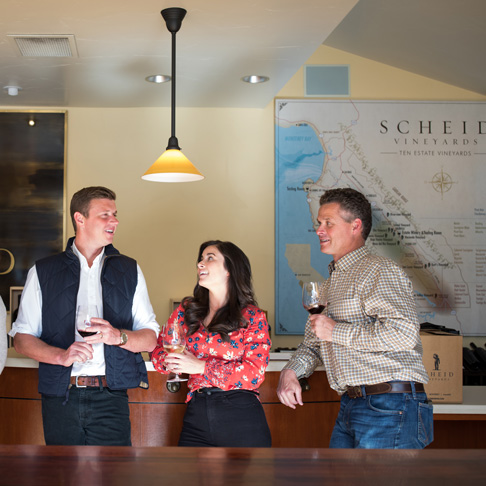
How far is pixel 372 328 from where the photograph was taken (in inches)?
84.4

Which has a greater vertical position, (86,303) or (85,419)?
(86,303)

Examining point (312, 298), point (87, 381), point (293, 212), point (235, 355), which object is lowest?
point (87, 381)

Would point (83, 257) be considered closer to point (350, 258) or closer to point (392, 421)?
point (350, 258)

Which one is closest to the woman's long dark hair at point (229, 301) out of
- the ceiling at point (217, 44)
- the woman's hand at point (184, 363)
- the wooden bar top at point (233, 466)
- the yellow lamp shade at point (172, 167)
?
the woman's hand at point (184, 363)

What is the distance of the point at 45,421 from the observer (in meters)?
2.47

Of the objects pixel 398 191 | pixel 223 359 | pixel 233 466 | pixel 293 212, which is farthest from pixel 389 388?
pixel 398 191

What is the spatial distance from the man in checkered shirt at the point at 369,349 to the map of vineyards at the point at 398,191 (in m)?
3.05

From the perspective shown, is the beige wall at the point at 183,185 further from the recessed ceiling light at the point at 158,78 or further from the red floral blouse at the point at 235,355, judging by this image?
the red floral blouse at the point at 235,355

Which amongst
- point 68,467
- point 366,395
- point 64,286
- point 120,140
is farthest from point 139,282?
point 120,140

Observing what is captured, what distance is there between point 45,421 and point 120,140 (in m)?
3.49

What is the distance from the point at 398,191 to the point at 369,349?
363cm

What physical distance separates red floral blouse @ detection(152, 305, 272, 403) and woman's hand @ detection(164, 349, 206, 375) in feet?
0.11

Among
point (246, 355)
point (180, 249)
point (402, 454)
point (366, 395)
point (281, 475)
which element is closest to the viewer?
point (281, 475)

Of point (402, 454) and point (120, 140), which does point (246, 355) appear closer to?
point (402, 454)
